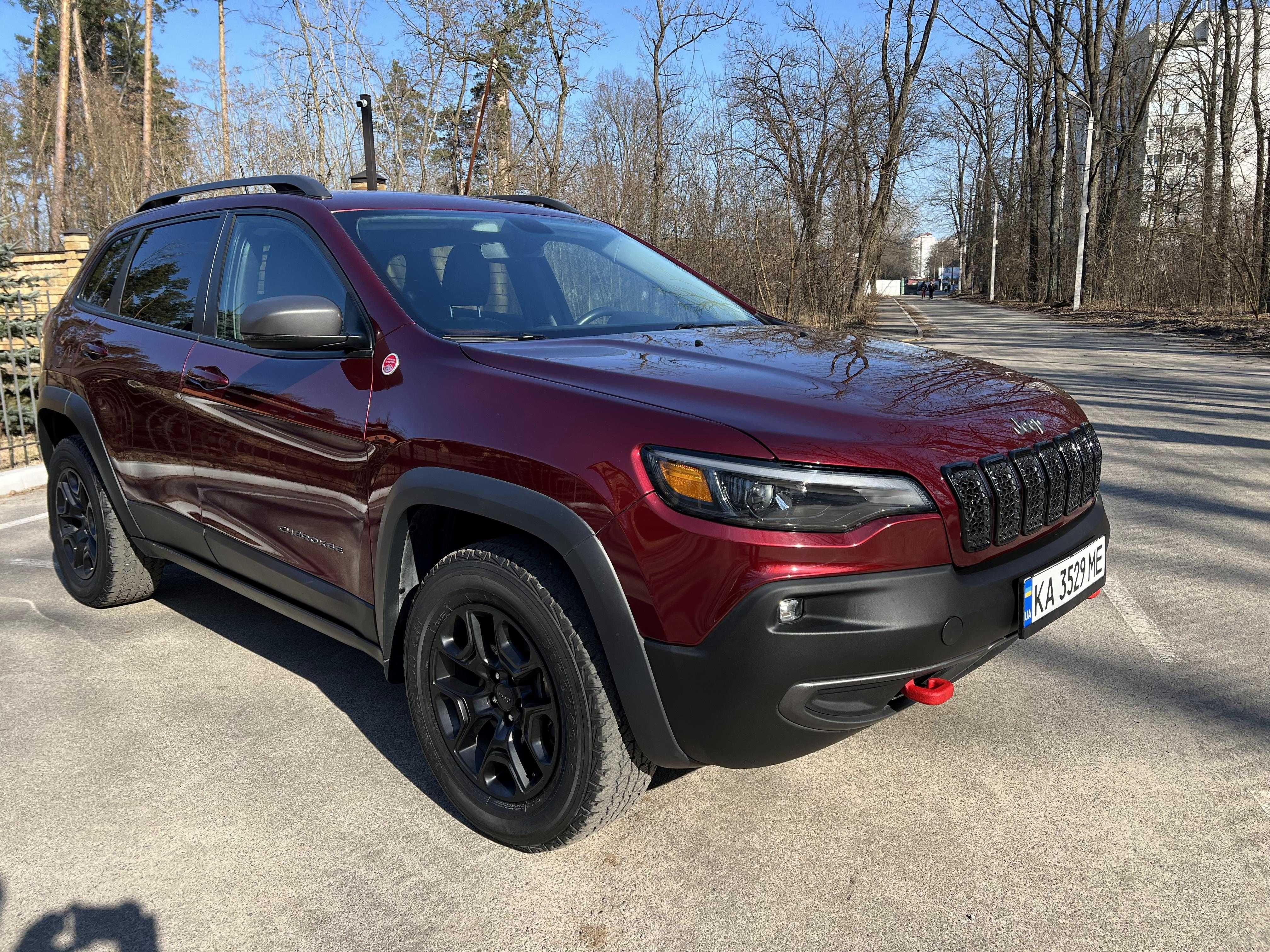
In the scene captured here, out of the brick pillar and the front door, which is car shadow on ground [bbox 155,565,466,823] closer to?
the front door

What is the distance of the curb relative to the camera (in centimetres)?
735

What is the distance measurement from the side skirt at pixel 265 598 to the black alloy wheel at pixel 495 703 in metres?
0.32

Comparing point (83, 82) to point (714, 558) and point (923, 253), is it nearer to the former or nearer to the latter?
point (714, 558)

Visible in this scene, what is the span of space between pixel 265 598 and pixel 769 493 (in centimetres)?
203

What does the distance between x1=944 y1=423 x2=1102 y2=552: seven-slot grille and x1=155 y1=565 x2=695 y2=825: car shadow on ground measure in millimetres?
1234

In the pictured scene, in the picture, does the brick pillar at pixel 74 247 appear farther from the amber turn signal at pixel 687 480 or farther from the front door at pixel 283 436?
the amber turn signal at pixel 687 480

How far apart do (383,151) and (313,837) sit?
1775 cm

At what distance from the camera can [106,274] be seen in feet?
14.1

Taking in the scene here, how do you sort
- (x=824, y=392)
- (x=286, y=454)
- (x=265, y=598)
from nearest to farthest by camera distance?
(x=824, y=392)
(x=286, y=454)
(x=265, y=598)

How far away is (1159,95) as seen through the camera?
3966cm

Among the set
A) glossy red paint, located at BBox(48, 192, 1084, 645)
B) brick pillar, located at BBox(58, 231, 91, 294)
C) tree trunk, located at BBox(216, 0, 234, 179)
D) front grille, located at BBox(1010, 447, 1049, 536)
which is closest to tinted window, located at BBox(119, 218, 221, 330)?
glossy red paint, located at BBox(48, 192, 1084, 645)

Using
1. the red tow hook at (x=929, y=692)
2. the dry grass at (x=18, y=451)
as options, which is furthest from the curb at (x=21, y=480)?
the red tow hook at (x=929, y=692)

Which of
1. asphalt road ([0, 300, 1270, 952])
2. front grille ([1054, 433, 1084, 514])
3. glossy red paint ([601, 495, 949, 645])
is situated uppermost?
front grille ([1054, 433, 1084, 514])

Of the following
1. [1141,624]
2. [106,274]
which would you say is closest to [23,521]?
[106,274]
